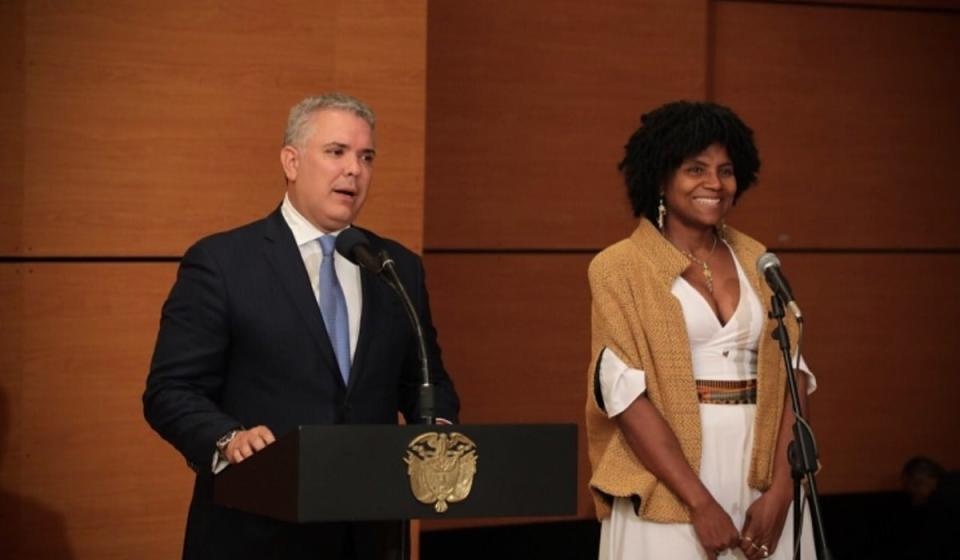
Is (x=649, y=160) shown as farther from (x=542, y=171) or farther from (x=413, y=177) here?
(x=542, y=171)

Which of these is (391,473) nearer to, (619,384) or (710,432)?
(619,384)

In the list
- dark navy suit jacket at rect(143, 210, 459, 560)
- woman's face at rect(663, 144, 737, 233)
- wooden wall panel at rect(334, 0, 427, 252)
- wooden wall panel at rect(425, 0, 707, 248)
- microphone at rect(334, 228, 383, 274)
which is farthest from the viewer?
wooden wall panel at rect(425, 0, 707, 248)

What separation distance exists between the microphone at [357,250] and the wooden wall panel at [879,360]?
→ 3.61 m

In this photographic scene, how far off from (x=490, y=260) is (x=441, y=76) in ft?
2.32

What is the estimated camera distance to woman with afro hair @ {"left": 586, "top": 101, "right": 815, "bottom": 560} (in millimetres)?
3139

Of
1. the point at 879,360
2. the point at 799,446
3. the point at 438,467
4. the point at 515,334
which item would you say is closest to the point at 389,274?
the point at 438,467

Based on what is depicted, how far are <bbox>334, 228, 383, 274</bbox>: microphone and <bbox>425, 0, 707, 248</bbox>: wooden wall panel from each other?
8.81 ft

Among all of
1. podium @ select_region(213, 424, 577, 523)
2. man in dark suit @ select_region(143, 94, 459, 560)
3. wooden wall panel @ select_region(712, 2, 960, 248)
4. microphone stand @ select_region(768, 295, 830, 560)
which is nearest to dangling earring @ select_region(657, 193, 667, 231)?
microphone stand @ select_region(768, 295, 830, 560)

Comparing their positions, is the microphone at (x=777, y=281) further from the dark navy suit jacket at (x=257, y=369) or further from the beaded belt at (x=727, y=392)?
the dark navy suit jacket at (x=257, y=369)

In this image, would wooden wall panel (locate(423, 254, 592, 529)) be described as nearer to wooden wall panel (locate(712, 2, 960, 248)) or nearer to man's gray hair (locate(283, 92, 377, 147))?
wooden wall panel (locate(712, 2, 960, 248))

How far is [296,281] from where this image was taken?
2779 millimetres

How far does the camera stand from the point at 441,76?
5.30 metres

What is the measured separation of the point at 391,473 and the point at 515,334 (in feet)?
10.6

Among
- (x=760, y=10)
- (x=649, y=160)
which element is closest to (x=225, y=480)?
(x=649, y=160)
